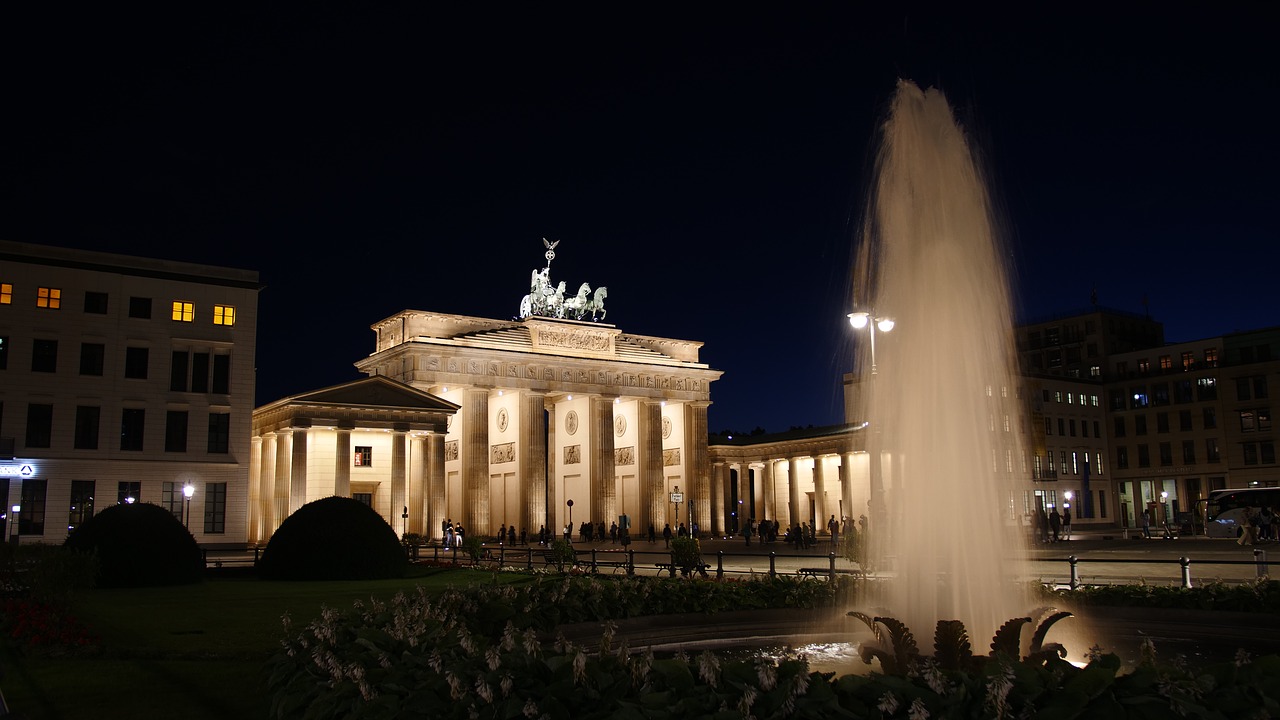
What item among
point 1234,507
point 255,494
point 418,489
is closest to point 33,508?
point 255,494

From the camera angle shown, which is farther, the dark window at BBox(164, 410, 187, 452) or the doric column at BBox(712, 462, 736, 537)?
the doric column at BBox(712, 462, 736, 537)

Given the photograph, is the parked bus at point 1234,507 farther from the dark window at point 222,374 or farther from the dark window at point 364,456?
the dark window at point 222,374

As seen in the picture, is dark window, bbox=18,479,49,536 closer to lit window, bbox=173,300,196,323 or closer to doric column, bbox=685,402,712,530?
lit window, bbox=173,300,196,323

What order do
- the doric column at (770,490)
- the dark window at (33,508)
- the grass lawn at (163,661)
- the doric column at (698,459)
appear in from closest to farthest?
1. the grass lawn at (163,661)
2. the dark window at (33,508)
3. the doric column at (698,459)
4. the doric column at (770,490)

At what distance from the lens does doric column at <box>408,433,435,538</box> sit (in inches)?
2948

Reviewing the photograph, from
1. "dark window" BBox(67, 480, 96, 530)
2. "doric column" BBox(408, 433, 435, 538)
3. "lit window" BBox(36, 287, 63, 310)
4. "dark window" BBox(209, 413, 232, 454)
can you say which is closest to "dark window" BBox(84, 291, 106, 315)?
"lit window" BBox(36, 287, 63, 310)

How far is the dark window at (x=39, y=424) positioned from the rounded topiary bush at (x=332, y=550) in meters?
28.2

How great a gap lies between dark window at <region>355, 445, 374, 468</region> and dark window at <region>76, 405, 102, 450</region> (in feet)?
65.6

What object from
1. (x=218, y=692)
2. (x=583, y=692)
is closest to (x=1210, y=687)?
(x=583, y=692)

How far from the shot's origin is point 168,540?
3384 centimetres

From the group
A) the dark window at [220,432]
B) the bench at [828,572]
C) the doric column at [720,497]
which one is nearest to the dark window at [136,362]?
the dark window at [220,432]

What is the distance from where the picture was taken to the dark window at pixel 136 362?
59406 millimetres

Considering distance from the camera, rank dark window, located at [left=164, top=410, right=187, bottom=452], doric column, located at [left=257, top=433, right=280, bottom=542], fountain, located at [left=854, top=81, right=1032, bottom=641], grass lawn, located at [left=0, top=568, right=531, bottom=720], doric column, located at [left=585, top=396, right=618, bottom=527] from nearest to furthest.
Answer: grass lawn, located at [left=0, top=568, right=531, bottom=720]
fountain, located at [left=854, top=81, right=1032, bottom=641]
dark window, located at [left=164, top=410, right=187, bottom=452]
doric column, located at [left=257, top=433, right=280, bottom=542]
doric column, located at [left=585, top=396, right=618, bottom=527]

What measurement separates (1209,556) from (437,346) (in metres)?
57.0
